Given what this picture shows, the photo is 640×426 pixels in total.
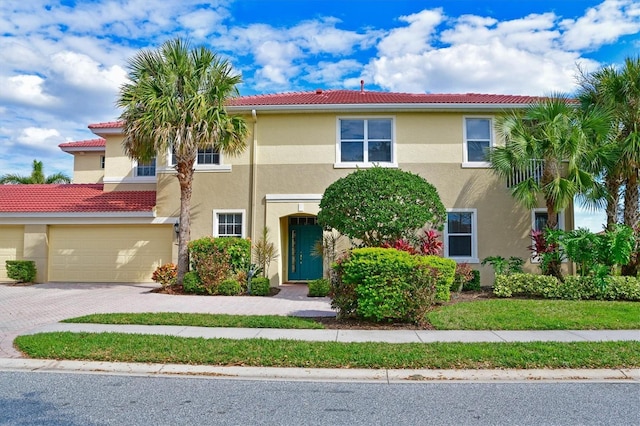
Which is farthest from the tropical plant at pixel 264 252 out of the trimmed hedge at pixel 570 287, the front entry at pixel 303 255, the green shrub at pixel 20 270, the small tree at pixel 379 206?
the green shrub at pixel 20 270

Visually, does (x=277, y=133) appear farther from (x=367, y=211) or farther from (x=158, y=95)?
(x=367, y=211)

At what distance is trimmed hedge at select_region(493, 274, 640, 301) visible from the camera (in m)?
12.1

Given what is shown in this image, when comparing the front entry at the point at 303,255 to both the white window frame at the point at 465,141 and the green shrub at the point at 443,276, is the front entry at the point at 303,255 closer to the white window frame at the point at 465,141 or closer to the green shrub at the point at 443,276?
the white window frame at the point at 465,141

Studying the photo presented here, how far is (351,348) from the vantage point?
716 centimetres

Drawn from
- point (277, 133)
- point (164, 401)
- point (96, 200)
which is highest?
point (277, 133)

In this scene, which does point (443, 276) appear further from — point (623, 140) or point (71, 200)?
point (71, 200)

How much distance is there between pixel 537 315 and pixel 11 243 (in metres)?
17.9

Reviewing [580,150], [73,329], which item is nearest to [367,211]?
[580,150]

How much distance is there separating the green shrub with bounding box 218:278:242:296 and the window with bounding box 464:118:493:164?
8.92 metres

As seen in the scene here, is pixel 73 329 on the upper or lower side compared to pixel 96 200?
lower

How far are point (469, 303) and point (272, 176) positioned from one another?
7.95 m

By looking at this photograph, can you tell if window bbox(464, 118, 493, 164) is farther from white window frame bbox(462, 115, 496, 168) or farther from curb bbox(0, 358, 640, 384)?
curb bbox(0, 358, 640, 384)

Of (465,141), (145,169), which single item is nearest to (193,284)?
(145,169)

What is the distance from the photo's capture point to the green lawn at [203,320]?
898 cm
